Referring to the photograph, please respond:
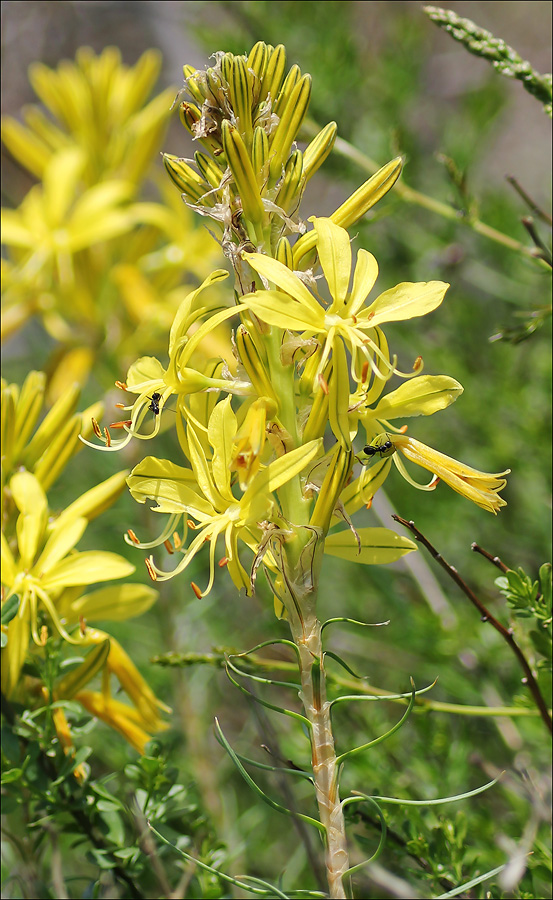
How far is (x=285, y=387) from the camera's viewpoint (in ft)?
2.70

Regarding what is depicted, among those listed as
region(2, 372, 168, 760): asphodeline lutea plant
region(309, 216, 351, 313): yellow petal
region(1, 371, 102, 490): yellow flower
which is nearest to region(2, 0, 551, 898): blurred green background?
region(2, 372, 168, 760): asphodeline lutea plant

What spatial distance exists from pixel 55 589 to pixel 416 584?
1268 millimetres

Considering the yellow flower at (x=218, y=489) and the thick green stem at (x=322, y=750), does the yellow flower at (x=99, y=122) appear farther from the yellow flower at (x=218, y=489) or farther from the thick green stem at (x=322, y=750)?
the thick green stem at (x=322, y=750)

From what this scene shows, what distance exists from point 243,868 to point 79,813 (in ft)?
1.69

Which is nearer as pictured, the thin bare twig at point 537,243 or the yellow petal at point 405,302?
the yellow petal at point 405,302

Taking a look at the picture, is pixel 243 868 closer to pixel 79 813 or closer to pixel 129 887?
pixel 129 887

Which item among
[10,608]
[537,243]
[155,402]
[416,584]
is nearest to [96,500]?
[10,608]

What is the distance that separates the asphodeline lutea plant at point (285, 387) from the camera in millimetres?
763

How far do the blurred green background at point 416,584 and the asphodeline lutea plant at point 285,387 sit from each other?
0.38 metres

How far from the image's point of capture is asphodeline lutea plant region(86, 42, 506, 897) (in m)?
0.76

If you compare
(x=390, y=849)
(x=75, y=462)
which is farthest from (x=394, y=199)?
(x=75, y=462)

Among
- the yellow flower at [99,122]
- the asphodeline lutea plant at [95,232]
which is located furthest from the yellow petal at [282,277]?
the yellow flower at [99,122]

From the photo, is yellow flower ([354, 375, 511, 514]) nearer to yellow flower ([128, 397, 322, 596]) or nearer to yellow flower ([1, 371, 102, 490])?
yellow flower ([128, 397, 322, 596])

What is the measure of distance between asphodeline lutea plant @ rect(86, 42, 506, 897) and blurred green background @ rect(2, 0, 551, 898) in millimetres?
380
